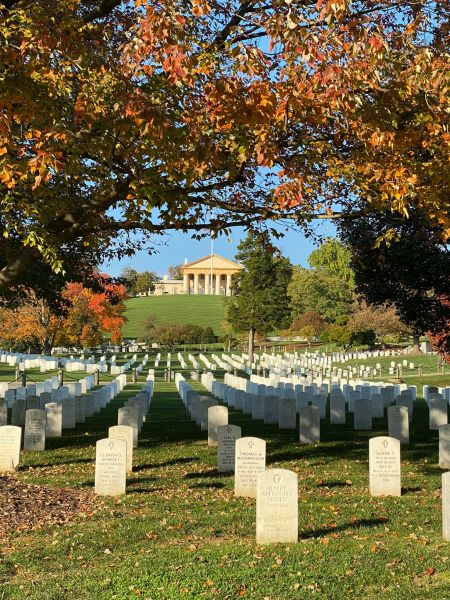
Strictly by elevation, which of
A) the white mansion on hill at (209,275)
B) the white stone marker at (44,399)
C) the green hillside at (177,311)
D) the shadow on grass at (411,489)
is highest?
the white mansion on hill at (209,275)

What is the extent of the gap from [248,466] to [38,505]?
119 inches

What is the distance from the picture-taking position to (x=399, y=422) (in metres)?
14.8

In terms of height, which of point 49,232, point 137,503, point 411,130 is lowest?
point 137,503

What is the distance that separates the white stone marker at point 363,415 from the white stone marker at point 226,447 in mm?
6236

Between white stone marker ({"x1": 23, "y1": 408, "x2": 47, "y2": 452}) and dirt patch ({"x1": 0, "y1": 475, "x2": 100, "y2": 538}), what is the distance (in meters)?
3.11

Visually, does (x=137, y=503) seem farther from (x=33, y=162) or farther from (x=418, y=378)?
(x=418, y=378)

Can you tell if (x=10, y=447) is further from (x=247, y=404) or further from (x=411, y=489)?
(x=247, y=404)

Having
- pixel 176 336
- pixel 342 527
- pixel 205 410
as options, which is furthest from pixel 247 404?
pixel 176 336

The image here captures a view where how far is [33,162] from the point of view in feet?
25.9

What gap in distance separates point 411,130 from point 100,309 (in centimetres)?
4698

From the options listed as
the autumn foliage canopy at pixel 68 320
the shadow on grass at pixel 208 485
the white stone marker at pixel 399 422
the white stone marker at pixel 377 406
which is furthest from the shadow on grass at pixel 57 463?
the autumn foliage canopy at pixel 68 320

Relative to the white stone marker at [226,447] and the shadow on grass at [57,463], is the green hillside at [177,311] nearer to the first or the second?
the shadow on grass at [57,463]

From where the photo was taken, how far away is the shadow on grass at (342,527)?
26.7 ft

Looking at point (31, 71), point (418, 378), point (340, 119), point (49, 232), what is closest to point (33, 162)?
point (31, 71)
